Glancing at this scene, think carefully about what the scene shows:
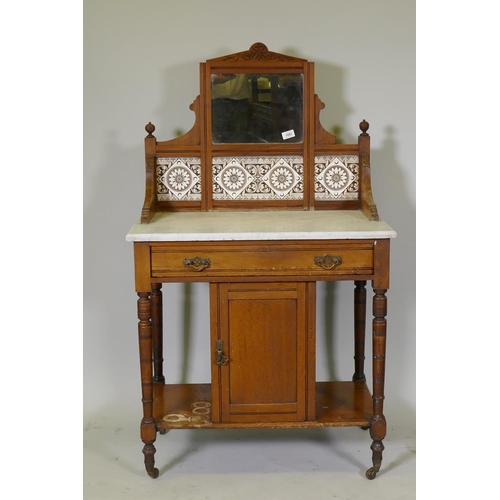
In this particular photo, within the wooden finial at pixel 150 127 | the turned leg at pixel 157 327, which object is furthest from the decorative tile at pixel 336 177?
the turned leg at pixel 157 327

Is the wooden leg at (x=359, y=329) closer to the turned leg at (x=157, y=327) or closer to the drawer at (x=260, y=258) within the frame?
the drawer at (x=260, y=258)

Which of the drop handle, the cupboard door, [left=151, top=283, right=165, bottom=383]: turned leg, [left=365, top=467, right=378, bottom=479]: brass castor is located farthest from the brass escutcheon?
[left=365, top=467, right=378, bottom=479]: brass castor

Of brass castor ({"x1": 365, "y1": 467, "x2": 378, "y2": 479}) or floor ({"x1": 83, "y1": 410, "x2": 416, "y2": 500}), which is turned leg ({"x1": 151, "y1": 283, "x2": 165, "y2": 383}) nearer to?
floor ({"x1": 83, "y1": 410, "x2": 416, "y2": 500})

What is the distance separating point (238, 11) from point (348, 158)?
840 millimetres

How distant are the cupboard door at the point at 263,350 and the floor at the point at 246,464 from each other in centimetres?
27

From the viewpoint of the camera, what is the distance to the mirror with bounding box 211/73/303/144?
12.3 feet

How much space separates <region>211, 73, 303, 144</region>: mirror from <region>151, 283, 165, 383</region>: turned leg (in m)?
0.84

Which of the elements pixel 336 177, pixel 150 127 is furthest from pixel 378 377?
pixel 150 127

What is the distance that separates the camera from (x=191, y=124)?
401 cm

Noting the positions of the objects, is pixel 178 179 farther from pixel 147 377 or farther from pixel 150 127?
pixel 147 377

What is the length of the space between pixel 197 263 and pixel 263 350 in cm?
46

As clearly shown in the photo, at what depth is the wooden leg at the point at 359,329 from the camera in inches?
157

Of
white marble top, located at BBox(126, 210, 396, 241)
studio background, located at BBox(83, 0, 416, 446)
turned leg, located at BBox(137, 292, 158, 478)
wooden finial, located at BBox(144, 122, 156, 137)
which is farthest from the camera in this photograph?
studio background, located at BBox(83, 0, 416, 446)

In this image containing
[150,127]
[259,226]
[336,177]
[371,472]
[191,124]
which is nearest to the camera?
[259,226]
